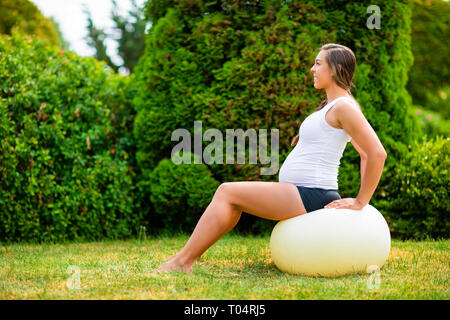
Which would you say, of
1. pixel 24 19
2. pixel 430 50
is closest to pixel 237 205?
pixel 430 50

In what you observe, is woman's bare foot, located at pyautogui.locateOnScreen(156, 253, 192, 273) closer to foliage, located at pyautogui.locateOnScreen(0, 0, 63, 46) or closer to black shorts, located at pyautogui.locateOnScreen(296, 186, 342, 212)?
black shorts, located at pyautogui.locateOnScreen(296, 186, 342, 212)

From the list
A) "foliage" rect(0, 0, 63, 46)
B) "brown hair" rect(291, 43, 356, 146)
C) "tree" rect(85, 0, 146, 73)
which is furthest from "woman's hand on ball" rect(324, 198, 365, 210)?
"tree" rect(85, 0, 146, 73)

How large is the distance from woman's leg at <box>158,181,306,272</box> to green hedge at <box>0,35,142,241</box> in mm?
2388

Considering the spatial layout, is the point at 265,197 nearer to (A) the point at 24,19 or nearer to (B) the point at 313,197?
(B) the point at 313,197

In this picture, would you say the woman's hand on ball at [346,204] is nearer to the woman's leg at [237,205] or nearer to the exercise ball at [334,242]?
the exercise ball at [334,242]

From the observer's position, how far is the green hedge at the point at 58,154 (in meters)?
5.40

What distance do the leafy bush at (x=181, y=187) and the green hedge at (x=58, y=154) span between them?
37 cm

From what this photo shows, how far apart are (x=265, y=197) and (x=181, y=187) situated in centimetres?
237

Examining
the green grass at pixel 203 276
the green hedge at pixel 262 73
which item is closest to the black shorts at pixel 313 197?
the green grass at pixel 203 276

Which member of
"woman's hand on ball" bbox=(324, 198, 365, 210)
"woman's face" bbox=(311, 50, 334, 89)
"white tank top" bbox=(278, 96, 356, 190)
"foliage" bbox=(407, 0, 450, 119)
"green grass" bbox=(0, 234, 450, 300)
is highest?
"foliage" bbox=(407, 0, 450, 119)

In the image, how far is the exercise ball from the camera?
11.7 ft

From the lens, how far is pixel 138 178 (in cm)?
631

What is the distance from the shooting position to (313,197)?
12.2 ft
